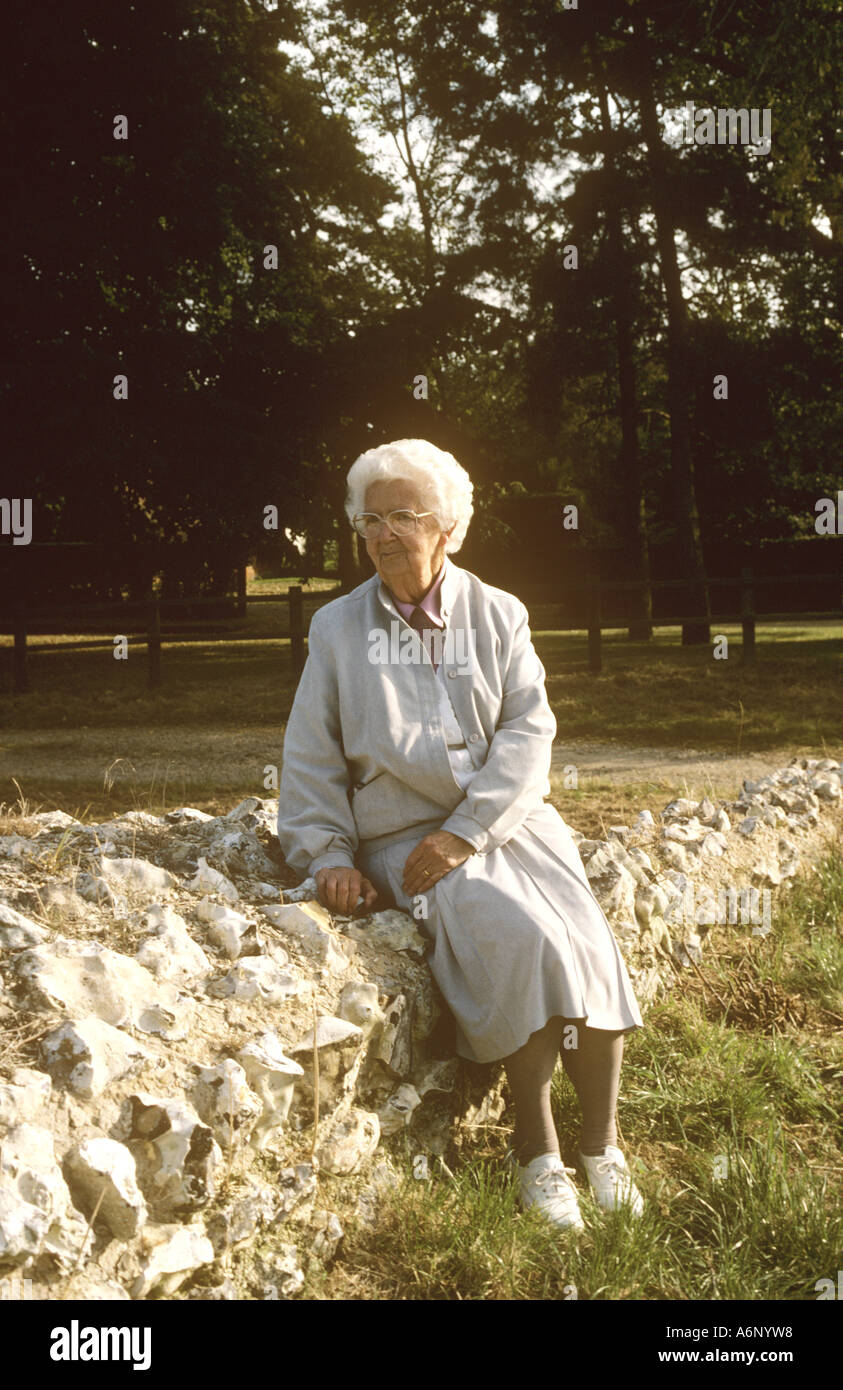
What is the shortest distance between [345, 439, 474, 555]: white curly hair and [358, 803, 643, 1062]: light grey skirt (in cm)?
93

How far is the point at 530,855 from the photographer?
2924 mm

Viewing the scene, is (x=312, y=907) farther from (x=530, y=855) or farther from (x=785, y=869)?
(x=785, y=869)

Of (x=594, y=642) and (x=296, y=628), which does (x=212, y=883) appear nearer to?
(x=296, y=628)

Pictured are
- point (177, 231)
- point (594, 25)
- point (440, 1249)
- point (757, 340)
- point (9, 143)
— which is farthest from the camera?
point (757, 340)

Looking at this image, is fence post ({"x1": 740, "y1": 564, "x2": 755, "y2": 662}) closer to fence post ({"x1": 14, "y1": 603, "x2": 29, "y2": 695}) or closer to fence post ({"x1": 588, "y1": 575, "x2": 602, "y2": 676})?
fence post ({"x1": 588, "y1": 575, "x2": 602, "y2": 676})

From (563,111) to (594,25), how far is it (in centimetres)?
306

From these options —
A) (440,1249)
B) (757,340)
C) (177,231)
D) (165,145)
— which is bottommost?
(440,1249)

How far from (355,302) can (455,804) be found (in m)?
20.5

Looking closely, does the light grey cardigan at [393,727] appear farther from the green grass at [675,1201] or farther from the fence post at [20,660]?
the fence post at [20,660]

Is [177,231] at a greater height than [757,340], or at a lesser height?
greater

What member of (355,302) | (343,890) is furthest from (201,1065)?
(355,302)

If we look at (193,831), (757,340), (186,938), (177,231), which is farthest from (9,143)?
(186,938)

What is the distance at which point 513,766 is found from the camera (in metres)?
2.96

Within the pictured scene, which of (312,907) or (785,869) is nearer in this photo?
(312,907)
